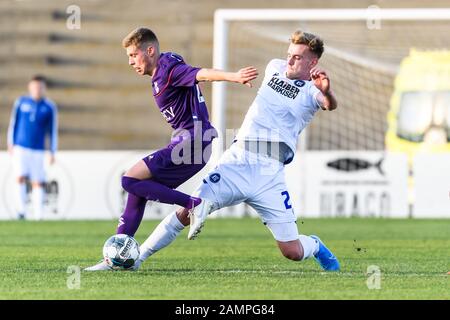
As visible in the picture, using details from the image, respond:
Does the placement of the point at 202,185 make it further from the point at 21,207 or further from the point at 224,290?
the point at 21,207

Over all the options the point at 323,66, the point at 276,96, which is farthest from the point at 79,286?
the point at 323,66

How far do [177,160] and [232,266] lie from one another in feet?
3.96

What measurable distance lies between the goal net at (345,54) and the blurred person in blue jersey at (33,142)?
285cm

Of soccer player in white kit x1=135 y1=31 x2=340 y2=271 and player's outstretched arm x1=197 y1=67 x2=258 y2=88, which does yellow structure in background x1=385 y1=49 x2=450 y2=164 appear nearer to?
soccer player in white kit x1=135 y1=31 x2=340 y2=271

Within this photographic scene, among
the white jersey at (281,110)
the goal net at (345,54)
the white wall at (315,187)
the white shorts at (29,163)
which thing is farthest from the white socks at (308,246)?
the goal net at (345,54)

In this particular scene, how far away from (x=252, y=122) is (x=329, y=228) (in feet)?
21.8

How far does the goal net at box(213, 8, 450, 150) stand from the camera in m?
18.3

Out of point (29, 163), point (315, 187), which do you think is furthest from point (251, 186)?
point (29, 163)

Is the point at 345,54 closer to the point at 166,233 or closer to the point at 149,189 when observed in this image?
the point at 166,233

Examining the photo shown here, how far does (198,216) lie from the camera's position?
7.65 metres

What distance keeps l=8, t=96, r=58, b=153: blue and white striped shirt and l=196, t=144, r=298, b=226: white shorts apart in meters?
10.1

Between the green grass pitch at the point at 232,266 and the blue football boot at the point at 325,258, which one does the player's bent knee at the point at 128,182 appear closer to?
the green grass pitch at the point at 232,266

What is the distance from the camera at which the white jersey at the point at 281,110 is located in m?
A: 7.89

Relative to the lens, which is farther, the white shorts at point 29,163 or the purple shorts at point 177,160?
the white shorts at point 29,163
